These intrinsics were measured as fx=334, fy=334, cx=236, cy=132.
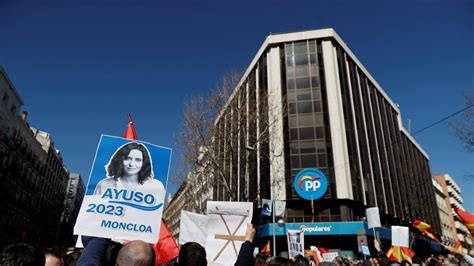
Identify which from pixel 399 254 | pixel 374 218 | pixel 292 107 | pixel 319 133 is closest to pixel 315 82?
pixel 292 107

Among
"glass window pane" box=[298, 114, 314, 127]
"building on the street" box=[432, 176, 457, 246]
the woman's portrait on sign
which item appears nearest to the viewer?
the woman's portrait on sign

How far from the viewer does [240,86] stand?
2055cm

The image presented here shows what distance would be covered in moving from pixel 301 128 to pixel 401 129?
1143 inches

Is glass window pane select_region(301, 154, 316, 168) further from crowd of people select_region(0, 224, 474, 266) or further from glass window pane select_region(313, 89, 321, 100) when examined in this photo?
crowd of people select_region(0, 224, 474, 266)

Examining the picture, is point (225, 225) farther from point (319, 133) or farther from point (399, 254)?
point (319, 133)

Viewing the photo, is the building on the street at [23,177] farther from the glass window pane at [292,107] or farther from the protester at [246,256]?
the protester at [246,256]

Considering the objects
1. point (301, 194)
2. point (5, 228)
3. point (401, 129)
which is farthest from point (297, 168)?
point (5, 228)

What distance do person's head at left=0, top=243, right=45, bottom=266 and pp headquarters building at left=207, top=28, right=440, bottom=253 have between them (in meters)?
16.6

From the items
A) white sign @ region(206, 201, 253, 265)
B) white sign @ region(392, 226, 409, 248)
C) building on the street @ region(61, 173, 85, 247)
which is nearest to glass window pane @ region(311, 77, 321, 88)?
white sign @ region(392, 226, 409, 248)

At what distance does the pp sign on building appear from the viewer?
144 inches

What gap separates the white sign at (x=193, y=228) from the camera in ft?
19.0

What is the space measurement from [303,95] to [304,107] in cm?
127

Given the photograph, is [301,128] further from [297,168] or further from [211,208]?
[211,208]

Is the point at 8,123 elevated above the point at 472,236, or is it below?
above
